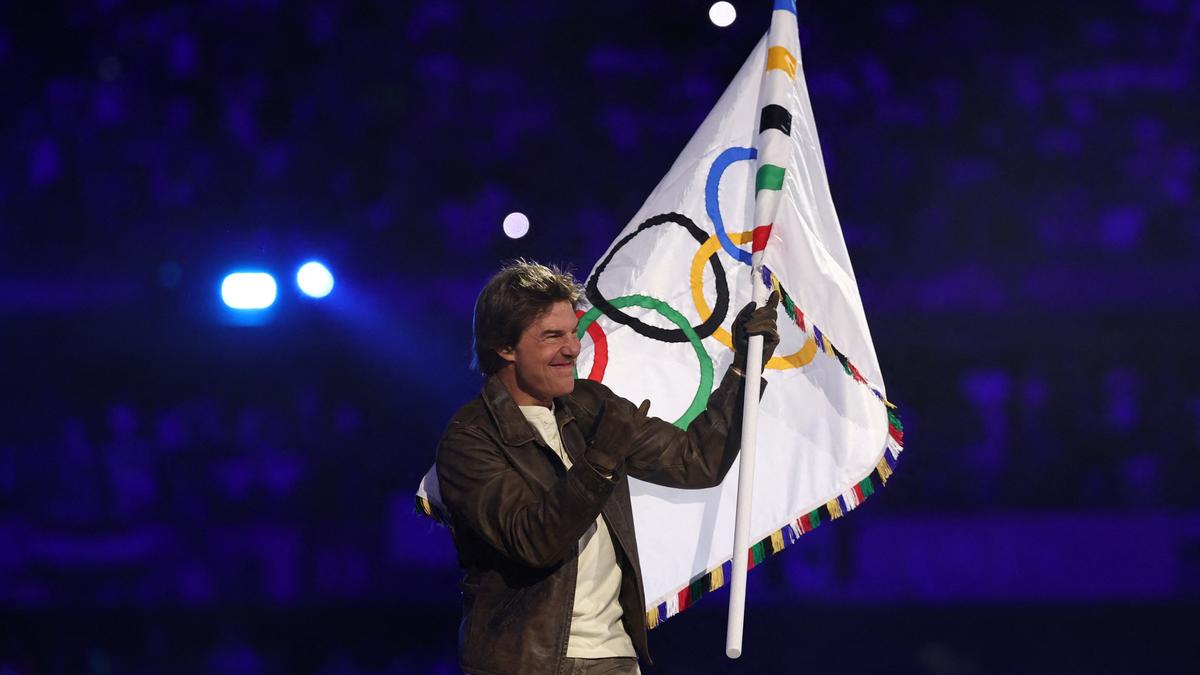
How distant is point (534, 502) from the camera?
185cm

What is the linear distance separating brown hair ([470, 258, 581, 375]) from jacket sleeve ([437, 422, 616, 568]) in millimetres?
150

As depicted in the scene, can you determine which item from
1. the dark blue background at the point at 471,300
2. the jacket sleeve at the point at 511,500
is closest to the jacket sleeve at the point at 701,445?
the jacket sleeve at the point at 511,500

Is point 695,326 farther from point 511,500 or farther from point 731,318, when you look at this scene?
point 511,500

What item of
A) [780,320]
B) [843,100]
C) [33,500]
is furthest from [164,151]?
[780,320]

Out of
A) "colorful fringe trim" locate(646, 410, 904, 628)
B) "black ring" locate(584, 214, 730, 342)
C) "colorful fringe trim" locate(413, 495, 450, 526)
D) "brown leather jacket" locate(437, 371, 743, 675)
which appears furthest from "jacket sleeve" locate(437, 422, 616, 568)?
"black ring" locate(584, 214, 730, 342)

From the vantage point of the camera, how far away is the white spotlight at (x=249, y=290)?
169 inches

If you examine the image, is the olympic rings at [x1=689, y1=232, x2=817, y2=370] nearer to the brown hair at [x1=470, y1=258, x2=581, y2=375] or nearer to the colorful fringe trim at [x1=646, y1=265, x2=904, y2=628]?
the colorful fringe trim at [x1=646, y1=265, x2=904, y2=628]

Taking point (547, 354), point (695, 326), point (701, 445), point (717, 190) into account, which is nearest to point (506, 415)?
point (547, 354)

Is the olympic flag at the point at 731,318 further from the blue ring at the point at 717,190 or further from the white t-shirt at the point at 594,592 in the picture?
the white t-shirt at the point at 594,592

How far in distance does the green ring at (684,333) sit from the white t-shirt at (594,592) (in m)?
0.39

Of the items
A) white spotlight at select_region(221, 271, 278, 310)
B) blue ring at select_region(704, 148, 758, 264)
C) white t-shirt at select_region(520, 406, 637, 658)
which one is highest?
white spotlight at select_region(221, 271, 278, 310)

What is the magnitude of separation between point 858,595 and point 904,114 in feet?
5.21

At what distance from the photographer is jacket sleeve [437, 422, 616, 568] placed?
176cm

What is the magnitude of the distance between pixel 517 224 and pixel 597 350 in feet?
5.74
